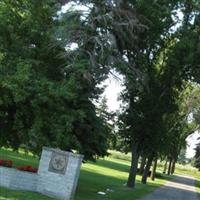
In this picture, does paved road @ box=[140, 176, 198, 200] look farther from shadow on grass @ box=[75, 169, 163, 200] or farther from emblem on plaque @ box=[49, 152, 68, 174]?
emblem on plaque @ box=[49, 152, 68, 174]

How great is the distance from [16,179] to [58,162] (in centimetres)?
141

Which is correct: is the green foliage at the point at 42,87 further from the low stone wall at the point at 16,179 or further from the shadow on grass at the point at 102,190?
the low stone wall at the point at 16,179

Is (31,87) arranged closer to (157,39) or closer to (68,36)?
(68,36)

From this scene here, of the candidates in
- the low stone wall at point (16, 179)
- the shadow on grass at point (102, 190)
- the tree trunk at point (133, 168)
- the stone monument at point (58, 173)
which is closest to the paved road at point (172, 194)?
the shadow on grass at point (102, 190)

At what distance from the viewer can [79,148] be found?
20.5 meters

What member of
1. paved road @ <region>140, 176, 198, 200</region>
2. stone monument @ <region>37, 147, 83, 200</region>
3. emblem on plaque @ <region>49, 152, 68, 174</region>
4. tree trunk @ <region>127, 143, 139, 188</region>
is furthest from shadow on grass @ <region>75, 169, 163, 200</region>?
emblem on plaque @ <region>49, 152, 68, 174</region>

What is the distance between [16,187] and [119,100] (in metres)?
16.6

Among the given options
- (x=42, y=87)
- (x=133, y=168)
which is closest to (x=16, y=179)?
(x=42, y=87)

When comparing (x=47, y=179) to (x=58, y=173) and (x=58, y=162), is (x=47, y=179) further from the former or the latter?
(x=58, y=162)

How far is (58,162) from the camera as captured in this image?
17.2 meters

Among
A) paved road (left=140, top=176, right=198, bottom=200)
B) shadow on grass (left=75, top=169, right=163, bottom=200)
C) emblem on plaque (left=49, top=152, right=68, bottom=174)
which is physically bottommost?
shadow on grass (left=75, top=169, right=163, bottom=200)

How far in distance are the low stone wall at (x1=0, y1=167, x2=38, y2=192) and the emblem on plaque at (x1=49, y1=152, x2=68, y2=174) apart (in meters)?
0.74

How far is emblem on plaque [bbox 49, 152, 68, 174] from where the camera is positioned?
17.1m

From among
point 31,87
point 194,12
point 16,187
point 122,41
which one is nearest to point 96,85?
point 122,41
